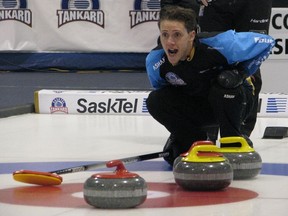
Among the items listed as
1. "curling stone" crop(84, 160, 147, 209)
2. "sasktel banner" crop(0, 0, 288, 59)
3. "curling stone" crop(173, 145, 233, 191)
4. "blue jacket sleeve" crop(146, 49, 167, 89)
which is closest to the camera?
"curling stone" crop(84, 160, 147, 209)

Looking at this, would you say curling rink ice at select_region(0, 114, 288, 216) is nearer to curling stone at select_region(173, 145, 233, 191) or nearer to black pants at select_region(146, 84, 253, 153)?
curling stone at select_region(173, 145, 233, 191)

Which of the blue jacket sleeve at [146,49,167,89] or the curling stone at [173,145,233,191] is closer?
the curling stone at [173,145,233,191]

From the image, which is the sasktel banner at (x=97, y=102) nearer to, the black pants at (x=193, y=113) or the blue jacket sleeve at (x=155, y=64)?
the black pants at (x=193, y=113)

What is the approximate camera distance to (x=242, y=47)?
486 cm

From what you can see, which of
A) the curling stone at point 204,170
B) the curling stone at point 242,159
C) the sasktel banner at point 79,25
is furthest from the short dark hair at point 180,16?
the sasktel banner at point 79,25

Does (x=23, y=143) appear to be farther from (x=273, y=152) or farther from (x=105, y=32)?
(x=105, y=32)

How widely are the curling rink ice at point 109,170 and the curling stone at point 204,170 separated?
40 millimetres

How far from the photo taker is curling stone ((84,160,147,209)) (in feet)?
12.2

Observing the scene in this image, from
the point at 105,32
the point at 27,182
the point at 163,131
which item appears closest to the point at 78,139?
the point at 163,131

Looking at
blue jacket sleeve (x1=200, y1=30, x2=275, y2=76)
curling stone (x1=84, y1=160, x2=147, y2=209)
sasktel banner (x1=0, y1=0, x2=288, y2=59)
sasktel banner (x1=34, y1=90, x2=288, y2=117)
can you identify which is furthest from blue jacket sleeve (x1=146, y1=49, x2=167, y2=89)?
sasktel banner (x1=0, y1=0, x2=288, y2=59)

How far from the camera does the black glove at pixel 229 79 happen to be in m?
4.79

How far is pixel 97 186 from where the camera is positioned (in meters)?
3.73

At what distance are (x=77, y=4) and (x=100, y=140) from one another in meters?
4.68

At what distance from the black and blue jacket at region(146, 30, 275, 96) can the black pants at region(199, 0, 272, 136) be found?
3.96 feet
